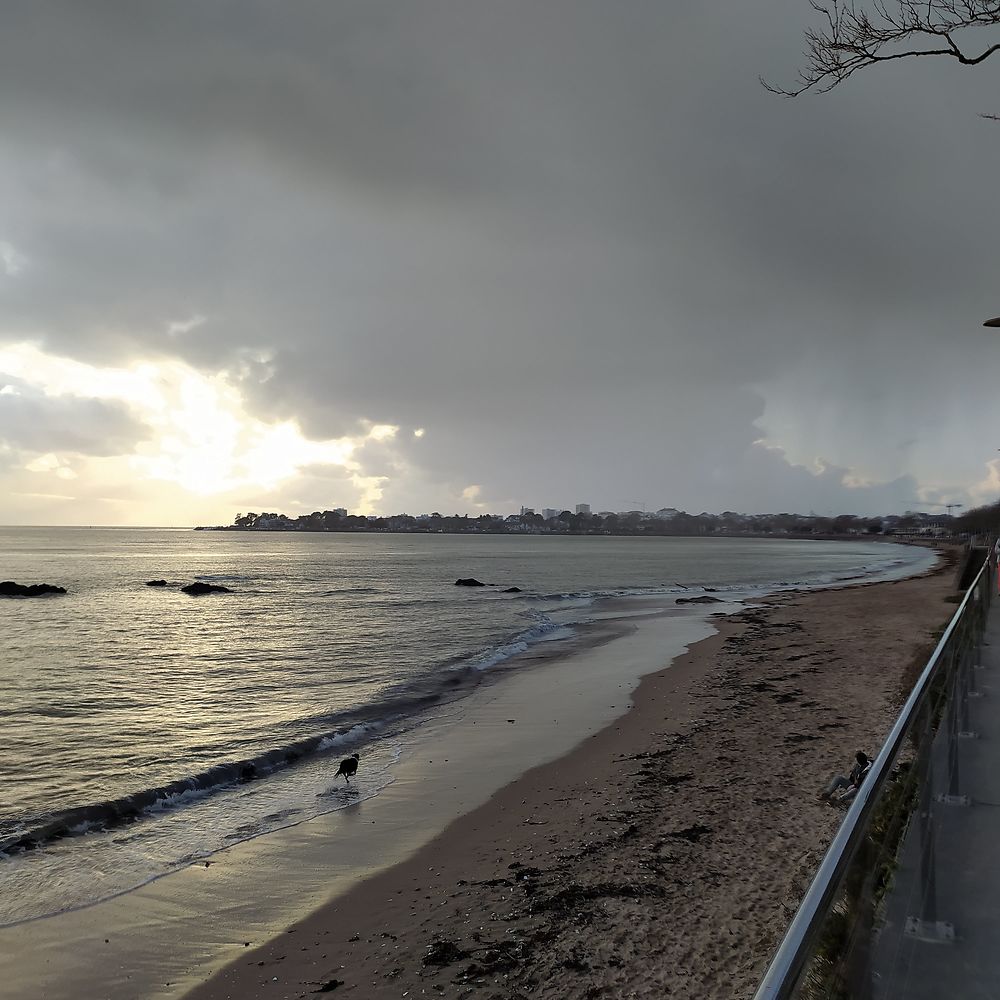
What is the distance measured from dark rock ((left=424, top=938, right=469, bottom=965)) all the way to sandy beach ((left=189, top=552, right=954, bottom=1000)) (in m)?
0.01

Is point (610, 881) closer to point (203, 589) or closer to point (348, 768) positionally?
point (348, 768)

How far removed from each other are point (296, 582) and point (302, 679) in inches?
1588

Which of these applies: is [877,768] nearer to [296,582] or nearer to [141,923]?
[141,923]

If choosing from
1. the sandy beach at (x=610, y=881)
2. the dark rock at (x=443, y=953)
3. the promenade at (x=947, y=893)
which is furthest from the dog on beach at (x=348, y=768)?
the promenade at (x=947, y=893)

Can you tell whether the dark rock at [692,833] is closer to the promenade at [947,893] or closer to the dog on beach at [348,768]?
the promenade at [947,893]

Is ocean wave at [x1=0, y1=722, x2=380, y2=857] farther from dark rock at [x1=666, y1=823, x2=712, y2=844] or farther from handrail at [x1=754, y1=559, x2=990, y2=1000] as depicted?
handrail at [x1=754, y1=559, x2=990, y2=1000]

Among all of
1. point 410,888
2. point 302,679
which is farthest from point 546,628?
point 410,888

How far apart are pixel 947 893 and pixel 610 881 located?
10.8ft

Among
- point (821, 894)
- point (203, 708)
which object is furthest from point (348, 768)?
point (821, 894)

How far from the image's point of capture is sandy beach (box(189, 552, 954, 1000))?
5266 millimetres

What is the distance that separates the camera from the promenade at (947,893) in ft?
10.0

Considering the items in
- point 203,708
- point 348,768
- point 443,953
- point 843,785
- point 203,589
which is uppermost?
point 843,785

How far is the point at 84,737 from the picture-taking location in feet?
42.8

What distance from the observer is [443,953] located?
5594mm
